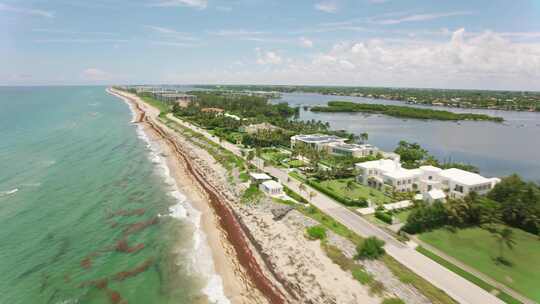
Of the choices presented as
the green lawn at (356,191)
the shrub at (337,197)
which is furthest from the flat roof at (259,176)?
the green lawn at (356,191)

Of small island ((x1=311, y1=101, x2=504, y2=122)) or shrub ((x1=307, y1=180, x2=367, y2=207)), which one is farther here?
small island ((x1=311, y1=101, x2=504, y2=122))

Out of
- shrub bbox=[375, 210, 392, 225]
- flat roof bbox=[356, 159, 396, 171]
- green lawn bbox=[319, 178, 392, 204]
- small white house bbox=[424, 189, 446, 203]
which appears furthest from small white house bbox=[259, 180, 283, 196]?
small white house bbox=[424, 189, 446, 203]

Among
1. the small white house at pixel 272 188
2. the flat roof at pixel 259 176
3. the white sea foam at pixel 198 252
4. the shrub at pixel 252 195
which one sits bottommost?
the white sea foam at pixel 198 252

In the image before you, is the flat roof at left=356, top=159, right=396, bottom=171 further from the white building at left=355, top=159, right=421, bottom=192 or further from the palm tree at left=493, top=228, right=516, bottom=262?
the palm tree at left=493, top=228, right=516, bottom=262

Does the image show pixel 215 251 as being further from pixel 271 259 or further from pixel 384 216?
pixel 384 216

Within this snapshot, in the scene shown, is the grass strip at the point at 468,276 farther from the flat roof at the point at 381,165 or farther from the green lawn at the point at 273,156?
the green lawn at the point at 273,156

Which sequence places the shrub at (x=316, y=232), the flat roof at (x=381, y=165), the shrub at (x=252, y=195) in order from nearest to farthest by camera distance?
the shrub at (x=316, y=232)
the shrub at (x=252, y=195)
the flat roof at (x=381, y=165)

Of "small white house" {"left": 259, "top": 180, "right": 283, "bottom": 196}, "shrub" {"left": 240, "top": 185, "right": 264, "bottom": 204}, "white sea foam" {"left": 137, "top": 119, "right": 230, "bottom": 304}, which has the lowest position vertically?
"white sea foam" {"left": 137, "top": 119, "right": 230, "bottom": 304}

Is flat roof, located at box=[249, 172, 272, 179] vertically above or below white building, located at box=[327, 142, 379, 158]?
below
